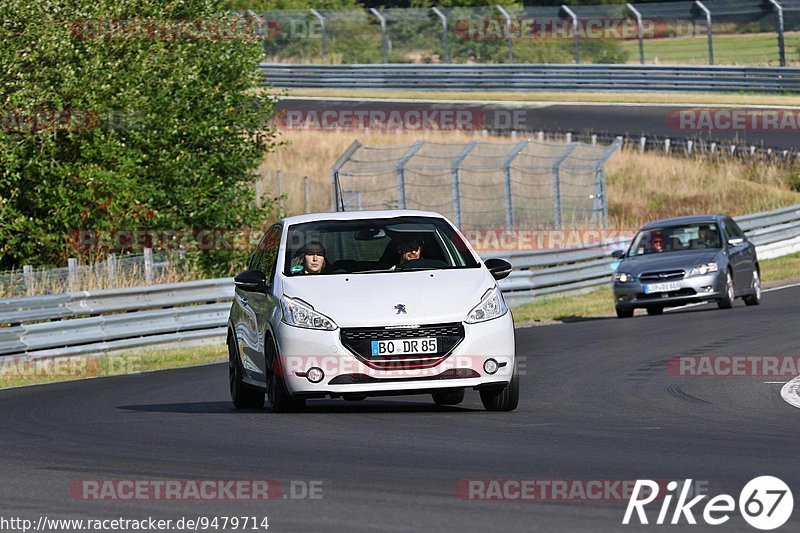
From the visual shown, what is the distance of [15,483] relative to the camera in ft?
28.1

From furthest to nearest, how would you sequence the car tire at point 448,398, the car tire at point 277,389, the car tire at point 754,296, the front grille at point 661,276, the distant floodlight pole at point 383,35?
the distant floodlight pole at point 383,35, the car tire at point 754,296, the front grille at point 661,276, the car tire at point 448,398, the car tire at point 277,389

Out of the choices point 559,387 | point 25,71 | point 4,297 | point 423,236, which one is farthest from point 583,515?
point 25,71

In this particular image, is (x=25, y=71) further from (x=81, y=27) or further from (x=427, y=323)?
(x=427, y=323)

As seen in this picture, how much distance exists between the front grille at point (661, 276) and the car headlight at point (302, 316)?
1218 cm

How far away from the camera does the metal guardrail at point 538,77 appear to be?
49719 mm

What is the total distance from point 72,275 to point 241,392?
10.0 meters

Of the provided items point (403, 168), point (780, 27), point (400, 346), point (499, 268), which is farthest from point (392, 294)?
point (780, 27)

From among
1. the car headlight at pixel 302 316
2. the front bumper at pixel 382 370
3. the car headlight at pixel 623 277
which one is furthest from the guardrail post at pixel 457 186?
the front bumper at pixel 382 370

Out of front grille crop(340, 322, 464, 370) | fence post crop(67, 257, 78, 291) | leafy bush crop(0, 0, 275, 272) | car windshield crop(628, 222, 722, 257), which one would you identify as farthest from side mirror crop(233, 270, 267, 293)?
leafy bush crop(0, 0, 275, 272)

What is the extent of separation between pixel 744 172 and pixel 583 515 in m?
36.8

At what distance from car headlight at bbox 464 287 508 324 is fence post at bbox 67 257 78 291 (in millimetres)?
11832

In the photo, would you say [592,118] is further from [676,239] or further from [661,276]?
[661,276]

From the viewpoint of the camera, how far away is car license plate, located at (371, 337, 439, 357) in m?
11.1

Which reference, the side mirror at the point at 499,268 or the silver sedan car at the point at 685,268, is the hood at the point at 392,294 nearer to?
the side mirror at the point at 499,268
